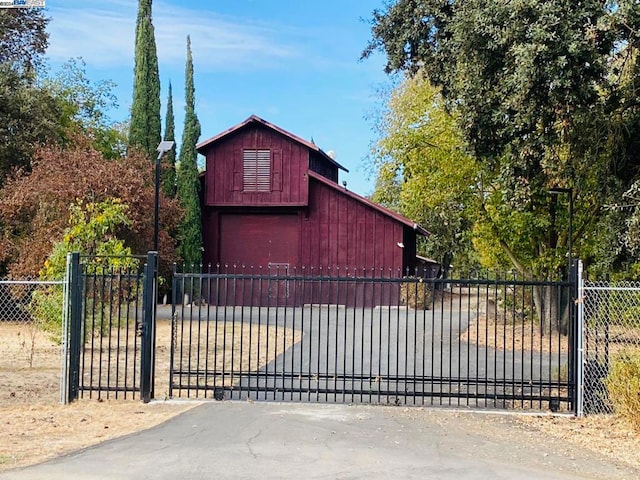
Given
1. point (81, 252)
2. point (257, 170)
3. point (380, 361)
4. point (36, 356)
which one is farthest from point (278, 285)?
point (257, 170)

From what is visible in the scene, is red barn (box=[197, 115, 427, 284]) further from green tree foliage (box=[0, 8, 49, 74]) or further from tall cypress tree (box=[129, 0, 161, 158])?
green tree foliage (box=[0, 8, 49, 74])

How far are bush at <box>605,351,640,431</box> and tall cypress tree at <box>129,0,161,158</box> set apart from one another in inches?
1149

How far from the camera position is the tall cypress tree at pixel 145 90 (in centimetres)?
3550

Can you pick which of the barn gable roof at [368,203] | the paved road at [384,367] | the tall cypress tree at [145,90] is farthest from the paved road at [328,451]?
the tall cypress tree at [145,90]

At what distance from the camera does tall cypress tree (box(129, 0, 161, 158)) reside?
116ft

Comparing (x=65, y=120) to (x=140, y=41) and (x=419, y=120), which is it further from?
(x=419, y=120)

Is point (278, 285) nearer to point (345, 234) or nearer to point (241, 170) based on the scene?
point (345, 234)

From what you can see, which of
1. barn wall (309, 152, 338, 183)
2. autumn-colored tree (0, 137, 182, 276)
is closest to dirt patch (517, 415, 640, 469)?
autumn-colored tree (0, 137, 182, 276)

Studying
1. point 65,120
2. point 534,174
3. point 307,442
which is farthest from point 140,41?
point 307,442

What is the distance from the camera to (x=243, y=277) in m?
9.66

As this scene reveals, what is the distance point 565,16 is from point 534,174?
2984 millimetres

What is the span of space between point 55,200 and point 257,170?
13152 mm

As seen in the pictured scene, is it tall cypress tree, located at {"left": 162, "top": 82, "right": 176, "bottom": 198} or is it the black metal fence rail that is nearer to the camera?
the black metal fence rail

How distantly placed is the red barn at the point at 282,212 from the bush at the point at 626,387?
2217 cm
